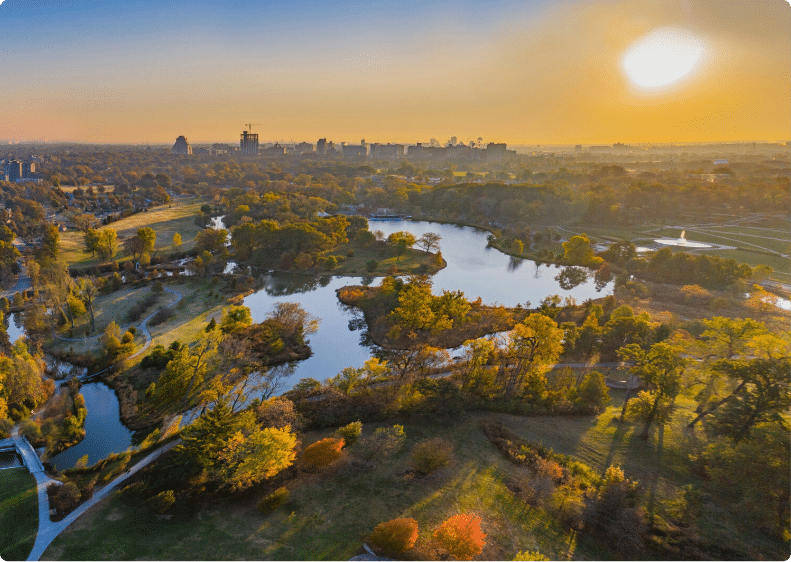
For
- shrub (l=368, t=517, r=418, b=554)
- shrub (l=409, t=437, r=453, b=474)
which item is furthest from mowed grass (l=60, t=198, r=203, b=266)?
shrub (l=368, t=517, r=418, b=554)

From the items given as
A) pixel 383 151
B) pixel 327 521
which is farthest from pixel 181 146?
pixel 327 521

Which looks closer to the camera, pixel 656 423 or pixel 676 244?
pixel 656 423

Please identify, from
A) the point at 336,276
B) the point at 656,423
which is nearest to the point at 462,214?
the point at 336,276

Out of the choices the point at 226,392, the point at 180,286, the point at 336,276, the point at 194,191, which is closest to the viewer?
the point at 226,392

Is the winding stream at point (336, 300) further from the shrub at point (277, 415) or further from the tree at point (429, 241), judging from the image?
the shrub at point (277, 415)

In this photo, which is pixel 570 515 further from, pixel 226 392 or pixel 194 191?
pixel 194 191

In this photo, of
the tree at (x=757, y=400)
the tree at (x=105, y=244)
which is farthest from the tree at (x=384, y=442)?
the tree at (x=105, y=244)

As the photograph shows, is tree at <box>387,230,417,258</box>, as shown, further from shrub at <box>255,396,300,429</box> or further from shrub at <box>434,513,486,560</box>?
shrub at <box>434,513,486,560</box>

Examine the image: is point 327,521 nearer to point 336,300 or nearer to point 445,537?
point 445,537
